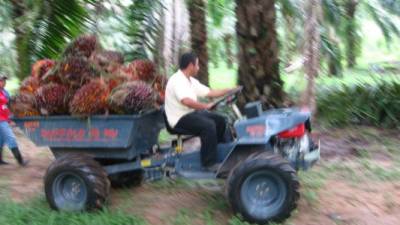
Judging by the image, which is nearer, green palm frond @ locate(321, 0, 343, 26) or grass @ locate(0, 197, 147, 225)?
grass @ locate(0, 197, 147, 225)

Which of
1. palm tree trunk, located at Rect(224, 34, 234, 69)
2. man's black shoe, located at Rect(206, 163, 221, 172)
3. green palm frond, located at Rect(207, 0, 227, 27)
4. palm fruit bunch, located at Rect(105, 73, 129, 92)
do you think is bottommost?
man's black shoe, located at Rect(206, 163, 221, 172)

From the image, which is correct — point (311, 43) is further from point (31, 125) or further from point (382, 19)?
point (382, 19)

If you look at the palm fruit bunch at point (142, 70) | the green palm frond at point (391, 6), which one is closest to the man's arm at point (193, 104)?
the palm fruit bunch at point (142, 70)

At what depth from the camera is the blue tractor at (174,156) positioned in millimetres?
5598

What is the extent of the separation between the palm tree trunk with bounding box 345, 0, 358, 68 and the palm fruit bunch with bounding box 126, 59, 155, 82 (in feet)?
26.3

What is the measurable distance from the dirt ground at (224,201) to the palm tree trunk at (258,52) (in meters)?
1.25

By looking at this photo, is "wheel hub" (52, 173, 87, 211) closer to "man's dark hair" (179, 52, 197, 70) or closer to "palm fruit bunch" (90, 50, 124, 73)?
"palm fruit bunch" (90, 50, 124, 73)

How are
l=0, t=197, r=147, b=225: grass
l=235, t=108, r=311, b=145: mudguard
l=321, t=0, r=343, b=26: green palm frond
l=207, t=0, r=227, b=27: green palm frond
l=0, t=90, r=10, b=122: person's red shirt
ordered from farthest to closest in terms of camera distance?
1. l=207, t=0, r=227, b=27: green palm frond
2. l=321, t=0, r=343, b=26: green palm frond
3. l=0, t=90, r=10, b=122: person's red shirt
4. l=0, t=197, r=147, b=225: grass
5. l=235, t=108, r=311, b=145: mudguard

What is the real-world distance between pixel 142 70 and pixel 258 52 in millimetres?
2030

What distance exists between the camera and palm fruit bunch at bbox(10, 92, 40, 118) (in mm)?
6281

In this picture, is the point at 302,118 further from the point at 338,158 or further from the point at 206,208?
the point at 338,158

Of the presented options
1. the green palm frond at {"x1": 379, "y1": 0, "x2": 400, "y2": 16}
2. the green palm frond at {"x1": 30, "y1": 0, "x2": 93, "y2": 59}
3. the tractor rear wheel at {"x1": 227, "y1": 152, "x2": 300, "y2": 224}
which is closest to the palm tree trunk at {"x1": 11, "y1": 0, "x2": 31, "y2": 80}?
the green palm frond at {"x1": 30, "y1": 0, "x2": 93, "y2": 59}

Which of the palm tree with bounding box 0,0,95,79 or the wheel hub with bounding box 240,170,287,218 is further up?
the palm tree with bounding box 0,0,95,79

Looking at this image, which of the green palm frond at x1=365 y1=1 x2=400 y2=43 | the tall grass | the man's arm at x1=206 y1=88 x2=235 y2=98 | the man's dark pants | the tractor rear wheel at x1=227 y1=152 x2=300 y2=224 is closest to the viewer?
the tractor rear wheel at x1=227 y1=152 x2=300 y2=224
